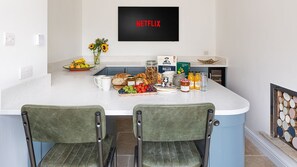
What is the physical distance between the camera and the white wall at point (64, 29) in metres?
3.40

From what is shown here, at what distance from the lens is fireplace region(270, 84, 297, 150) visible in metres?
2.18

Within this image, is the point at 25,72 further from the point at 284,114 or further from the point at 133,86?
the point at 284,114

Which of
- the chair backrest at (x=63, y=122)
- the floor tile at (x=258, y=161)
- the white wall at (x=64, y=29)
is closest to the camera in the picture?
the chair backrest at (x=63, y=122)

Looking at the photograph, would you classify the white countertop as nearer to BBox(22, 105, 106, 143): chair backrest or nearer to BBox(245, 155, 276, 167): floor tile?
BBox(22, 105, 106, 143): chair backrest

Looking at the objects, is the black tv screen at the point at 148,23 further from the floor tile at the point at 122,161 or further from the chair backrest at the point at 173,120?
the chair backrest at the point at 173,120

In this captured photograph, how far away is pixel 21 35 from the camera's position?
164 centimetres

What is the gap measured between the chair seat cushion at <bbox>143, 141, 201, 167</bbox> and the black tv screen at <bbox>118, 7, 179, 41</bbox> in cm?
342

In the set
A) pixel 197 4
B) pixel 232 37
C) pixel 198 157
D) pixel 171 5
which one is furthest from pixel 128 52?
pixel 198 157

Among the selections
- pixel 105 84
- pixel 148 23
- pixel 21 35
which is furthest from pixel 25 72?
pixel 148 23

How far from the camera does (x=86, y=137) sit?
1.16 meters

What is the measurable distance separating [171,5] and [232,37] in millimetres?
1506

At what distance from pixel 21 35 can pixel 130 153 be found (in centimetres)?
163

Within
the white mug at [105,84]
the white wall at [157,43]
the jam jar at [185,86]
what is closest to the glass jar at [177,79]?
the jam jar at [185,86]

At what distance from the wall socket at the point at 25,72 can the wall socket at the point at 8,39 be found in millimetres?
208
